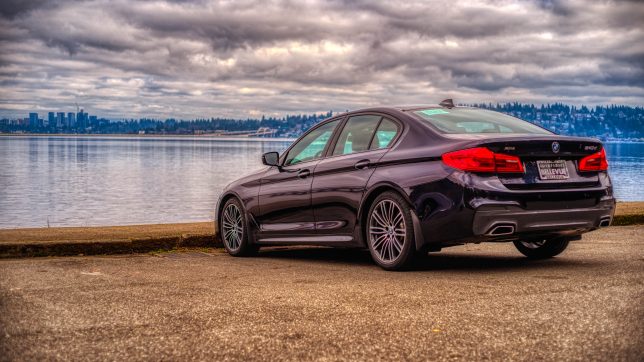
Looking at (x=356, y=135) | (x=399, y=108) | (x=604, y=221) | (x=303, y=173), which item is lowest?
(x=604, y=221)

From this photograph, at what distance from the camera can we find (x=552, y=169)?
6828 mm

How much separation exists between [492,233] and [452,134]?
0.95 m

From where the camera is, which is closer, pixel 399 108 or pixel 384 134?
pixel 384 134

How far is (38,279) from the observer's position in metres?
6.73

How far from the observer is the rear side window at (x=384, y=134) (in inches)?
296

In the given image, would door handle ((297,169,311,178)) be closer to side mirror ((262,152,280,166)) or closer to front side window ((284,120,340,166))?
front side window ((284,120,340,166))

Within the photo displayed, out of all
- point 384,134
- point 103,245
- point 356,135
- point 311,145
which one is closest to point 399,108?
point 384,134

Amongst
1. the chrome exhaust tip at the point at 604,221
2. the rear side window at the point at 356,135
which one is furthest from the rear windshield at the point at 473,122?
the chrome exhaust tip at the point at 604,221

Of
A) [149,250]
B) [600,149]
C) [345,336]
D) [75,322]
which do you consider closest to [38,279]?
[75,322]

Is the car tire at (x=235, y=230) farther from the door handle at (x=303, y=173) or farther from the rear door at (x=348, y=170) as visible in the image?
the rear door at (x=348, y=170)

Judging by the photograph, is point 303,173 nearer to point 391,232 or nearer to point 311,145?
point 311,145

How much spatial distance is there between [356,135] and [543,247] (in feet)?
7.18

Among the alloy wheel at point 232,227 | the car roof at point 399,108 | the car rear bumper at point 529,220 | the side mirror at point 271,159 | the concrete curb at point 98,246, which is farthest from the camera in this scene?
the alloy wheel at point 232,227

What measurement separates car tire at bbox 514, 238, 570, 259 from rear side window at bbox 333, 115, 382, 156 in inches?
77.7
